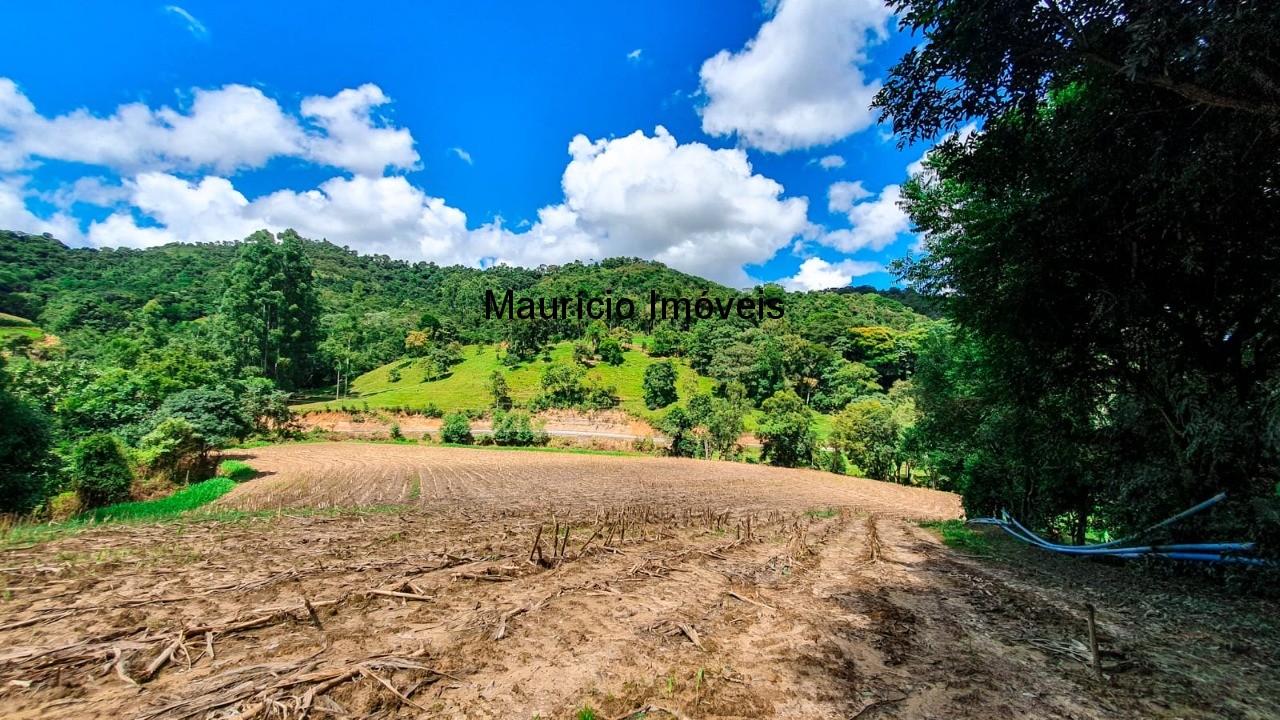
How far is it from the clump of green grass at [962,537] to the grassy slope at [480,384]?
1437 inches

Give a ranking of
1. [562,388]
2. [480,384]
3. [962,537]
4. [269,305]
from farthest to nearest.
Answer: [480,384] < [562,388] < [269,305] < [962,537]

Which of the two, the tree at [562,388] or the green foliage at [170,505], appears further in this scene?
the tree at [562,388]

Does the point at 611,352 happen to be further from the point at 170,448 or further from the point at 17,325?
the point at 17,325

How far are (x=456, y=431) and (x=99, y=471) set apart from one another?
31.0 meters

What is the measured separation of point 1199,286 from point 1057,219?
2.50 metres

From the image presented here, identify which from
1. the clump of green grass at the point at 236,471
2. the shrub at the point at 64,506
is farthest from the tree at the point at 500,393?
the shrub at the point at 64,506

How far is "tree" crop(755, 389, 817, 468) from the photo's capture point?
4378 cm

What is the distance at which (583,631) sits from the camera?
5.30 meters

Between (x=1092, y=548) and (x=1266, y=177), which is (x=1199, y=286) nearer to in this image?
(x=1266, y=177)

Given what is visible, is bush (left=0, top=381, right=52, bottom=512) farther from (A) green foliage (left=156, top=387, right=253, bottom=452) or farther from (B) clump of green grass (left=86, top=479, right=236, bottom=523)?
(A) green foliage (left=156, top=387, right=253, bottom=452)

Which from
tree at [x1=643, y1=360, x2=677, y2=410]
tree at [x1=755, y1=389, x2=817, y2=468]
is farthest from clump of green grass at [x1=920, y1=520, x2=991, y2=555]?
tree at [x1=643, y1=360, x2=677, y2=410]

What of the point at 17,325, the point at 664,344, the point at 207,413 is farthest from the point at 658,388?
the point at 17,325

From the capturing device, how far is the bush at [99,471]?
1459cm

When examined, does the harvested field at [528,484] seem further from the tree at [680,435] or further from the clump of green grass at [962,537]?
the tree at [680,435]
